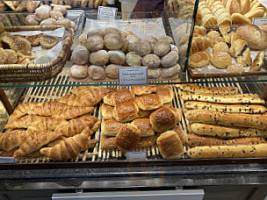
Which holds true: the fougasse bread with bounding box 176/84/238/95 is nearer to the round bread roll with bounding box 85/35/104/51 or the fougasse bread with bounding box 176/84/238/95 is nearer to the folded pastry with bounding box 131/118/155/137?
the folded pastry with bounding box 131/118/155/137

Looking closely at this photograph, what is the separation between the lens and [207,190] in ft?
5.28

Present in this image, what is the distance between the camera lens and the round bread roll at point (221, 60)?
58.2 inches

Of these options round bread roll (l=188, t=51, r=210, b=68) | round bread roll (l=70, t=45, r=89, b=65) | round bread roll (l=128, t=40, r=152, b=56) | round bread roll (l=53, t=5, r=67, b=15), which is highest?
round bread roll (l=53, t=5, r=67, b=15)

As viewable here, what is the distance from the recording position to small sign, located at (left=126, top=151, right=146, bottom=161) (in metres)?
1.60

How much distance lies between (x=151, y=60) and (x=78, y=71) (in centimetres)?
42

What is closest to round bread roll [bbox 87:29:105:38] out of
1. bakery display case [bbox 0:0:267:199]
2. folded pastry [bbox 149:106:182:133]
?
bakery display case [bbox 0:0:267:199]

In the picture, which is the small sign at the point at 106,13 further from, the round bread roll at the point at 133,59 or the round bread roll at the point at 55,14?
the round bread roll at the point at 133,59

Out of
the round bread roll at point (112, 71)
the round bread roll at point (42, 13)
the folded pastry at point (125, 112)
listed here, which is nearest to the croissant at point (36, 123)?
the folded pastry at point (125, 112)

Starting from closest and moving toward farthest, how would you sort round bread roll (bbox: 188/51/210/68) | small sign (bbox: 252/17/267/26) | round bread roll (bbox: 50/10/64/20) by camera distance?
1. round bread roll (bbox: 188/51/210/68)
2. round bread roll (bbox: 50/10/64/20)
3. small sign (bbox: 252/17/267/26)

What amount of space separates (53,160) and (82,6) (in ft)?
3.66

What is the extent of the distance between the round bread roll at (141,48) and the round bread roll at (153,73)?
0.35ft

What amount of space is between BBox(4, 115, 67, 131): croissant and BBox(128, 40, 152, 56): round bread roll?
2.48 ft

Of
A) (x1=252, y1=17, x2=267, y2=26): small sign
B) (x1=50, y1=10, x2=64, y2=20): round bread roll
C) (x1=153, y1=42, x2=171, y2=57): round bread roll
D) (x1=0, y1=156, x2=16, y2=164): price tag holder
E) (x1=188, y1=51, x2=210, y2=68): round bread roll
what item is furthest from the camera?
(x1=252, y1=17, x2=267, y2=26): small sign

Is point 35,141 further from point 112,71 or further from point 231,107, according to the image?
point 231,107
